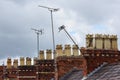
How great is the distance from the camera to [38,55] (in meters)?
47.4

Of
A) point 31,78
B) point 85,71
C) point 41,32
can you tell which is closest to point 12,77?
point 31,78

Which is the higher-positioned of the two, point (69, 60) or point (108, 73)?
point (69, 60)

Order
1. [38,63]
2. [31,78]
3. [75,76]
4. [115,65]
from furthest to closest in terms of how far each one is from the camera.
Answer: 1. [31,78]
2. [38,63]
3. [75,76]
4. [115,65]

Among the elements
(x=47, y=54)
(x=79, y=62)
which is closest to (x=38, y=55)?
(x=47, y=54)

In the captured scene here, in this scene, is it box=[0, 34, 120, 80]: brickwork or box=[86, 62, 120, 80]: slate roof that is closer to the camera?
box=[86, 62, 120, 80]: slate roof

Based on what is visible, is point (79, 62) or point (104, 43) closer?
point (104, 43)

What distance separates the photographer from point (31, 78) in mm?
49219

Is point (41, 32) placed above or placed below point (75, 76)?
above

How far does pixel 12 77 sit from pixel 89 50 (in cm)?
2135

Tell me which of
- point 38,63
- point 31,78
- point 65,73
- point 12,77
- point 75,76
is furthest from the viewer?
point 12,77

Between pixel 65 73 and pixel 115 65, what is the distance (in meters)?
8.34

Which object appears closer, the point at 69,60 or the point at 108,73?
the point at 108,73

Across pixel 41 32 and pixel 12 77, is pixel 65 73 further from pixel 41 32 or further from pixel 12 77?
pixel 12 77

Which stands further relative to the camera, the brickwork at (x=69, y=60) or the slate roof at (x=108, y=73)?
the brickwork at (x=69, y=60)
